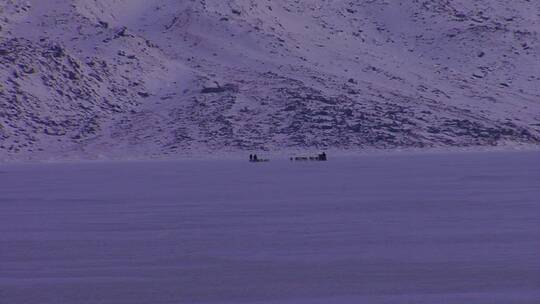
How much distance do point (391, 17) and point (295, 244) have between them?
9865 centimetres

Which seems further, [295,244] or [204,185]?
[204,185]

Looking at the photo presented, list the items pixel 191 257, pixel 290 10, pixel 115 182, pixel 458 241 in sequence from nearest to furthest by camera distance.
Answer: pixel 191 257 → pixel 458 241 → pixel 115 182 → pixel 290 10

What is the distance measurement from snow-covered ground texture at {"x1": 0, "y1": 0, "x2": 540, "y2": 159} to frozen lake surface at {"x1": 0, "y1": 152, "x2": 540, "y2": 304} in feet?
138

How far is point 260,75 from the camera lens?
100625 millimetres

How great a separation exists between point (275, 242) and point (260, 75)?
248ft

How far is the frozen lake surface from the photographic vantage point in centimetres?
1945

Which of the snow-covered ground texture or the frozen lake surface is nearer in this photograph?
the frozen lake surface

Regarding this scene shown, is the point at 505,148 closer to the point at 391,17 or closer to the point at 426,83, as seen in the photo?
the point at 426,83

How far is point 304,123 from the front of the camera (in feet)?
297

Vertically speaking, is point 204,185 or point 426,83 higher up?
point 426,83

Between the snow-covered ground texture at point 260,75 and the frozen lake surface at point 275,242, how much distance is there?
42.0m

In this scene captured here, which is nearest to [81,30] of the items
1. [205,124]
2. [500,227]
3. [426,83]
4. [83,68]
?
[83,68]

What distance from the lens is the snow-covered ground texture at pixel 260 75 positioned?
89062mm

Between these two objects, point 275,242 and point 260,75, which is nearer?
point 275,242
